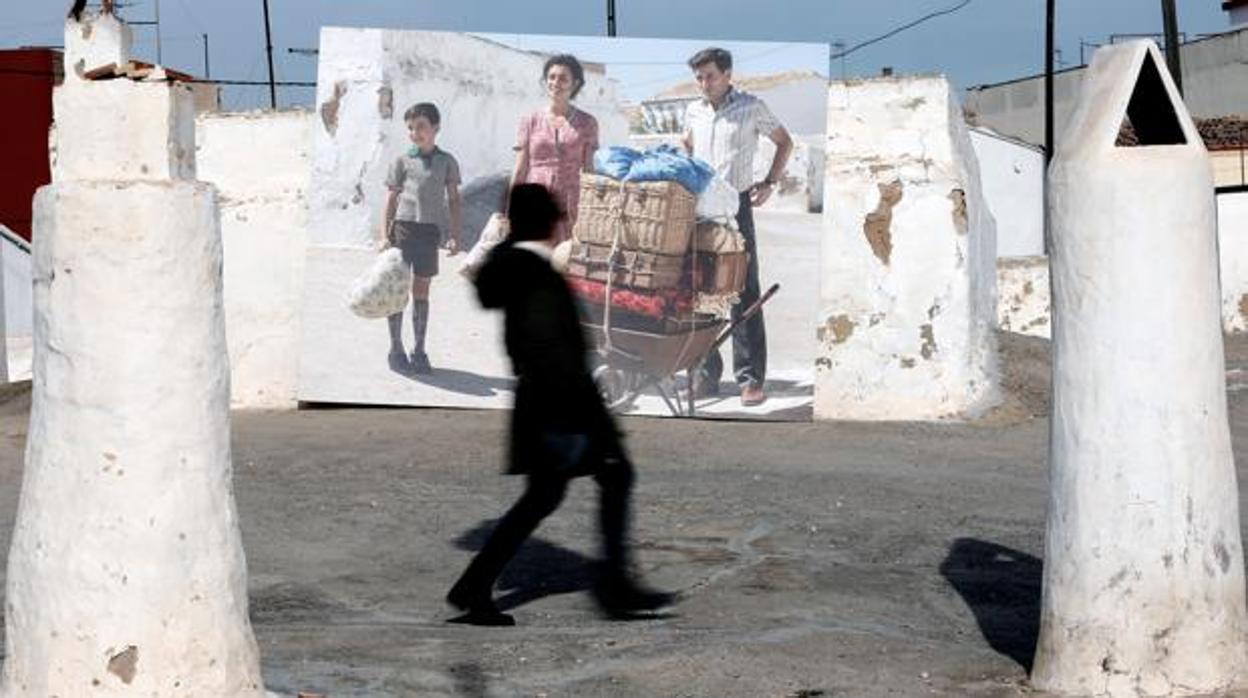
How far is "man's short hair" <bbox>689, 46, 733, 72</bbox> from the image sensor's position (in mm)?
14781

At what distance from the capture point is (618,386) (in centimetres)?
1470

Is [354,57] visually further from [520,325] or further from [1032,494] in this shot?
[520,325]

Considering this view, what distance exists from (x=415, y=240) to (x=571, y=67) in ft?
5.86

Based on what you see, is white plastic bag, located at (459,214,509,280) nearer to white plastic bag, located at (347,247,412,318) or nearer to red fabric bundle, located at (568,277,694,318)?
white plastic bag, located at (347,247,412,318)

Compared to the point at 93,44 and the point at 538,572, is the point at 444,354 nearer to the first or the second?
the point at 538,572

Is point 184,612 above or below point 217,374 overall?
below

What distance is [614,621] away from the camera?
7.39 metres

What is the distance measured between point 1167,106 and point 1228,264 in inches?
783

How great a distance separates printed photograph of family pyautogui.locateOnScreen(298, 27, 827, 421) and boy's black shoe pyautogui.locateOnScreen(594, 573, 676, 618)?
6559 millimetres

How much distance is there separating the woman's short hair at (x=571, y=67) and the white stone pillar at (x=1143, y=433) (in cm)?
904

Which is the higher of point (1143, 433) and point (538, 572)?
point (1143, 433)

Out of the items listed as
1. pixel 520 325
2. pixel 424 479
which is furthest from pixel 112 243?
pixel 424 479

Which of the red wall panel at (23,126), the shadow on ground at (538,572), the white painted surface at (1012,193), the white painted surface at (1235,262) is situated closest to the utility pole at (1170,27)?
the white painted surface at (1012,193)

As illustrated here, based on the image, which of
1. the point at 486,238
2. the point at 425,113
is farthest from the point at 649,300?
the point at 425,113
